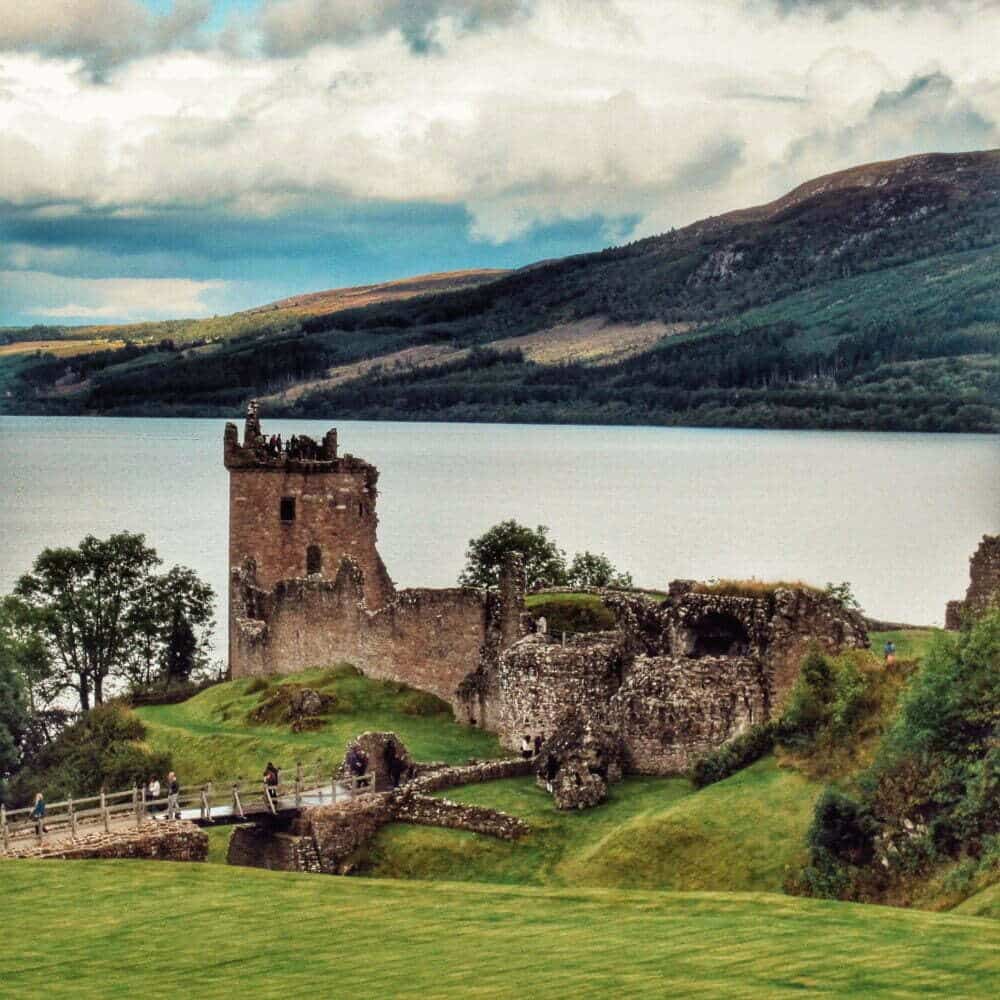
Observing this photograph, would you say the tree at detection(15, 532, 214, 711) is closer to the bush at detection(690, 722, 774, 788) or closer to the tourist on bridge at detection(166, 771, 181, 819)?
the tourist on bridge at detection(166, 771, 181, 819)

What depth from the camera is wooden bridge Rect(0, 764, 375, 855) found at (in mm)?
31016

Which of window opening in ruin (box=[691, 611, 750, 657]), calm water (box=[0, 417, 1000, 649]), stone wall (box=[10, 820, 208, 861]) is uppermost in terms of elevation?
calm water (box=[0, 417, 1000, 649])

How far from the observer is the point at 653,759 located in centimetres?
3534

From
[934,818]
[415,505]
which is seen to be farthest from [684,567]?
[934,818]

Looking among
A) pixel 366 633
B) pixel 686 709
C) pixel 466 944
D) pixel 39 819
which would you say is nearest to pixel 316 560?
pixel 366 633

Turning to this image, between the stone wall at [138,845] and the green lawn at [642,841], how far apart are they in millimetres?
3432

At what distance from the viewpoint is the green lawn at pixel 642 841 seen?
2852cm

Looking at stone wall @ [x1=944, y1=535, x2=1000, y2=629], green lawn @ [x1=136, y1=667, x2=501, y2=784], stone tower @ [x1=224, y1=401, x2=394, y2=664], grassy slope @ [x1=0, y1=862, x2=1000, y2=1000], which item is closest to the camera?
grassy slope @ [x1=0, y1=862, x2=1000, y2=1000]

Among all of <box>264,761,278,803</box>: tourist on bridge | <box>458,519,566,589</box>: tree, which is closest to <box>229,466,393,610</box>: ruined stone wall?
<box>458,519,566,589</box>: tree

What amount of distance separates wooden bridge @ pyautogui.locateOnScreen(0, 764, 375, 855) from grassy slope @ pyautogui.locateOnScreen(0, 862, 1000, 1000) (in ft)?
17.5

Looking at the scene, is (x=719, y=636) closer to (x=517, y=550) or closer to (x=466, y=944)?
(x=466, y=944)

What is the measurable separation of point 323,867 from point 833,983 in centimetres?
1688

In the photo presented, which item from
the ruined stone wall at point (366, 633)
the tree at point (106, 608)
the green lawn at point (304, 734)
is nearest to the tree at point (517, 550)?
the tree at point (106, 608)

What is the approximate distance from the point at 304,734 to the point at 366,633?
623cm
